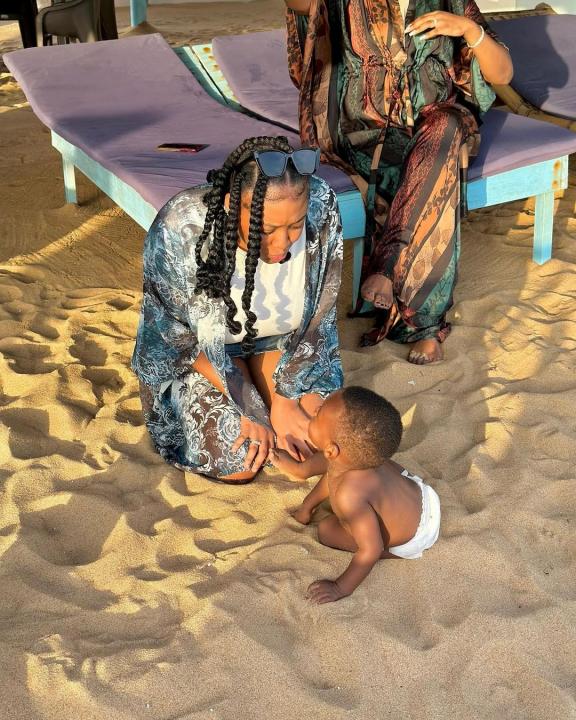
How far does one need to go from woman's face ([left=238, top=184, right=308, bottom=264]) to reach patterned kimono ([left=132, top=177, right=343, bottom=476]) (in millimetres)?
192

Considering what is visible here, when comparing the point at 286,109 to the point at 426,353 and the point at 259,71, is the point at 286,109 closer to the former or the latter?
the point at 259,71

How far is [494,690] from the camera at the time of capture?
2.05 m

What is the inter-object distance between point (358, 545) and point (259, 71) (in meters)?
3.74

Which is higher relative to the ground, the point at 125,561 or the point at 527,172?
the point at 527,172

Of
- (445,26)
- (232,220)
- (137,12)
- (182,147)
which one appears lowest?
(137,12)

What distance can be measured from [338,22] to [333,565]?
2414 millimetres

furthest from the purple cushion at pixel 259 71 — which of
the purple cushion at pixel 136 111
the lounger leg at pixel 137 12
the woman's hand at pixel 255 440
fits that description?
the lounger leg at pixel 137 12

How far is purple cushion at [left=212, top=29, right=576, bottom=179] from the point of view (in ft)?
12.6

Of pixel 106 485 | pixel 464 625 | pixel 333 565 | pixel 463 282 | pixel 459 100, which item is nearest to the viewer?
pixel 464 625

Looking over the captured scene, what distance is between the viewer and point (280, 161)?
227 cm

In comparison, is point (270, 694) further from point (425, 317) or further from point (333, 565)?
point (425, 317)

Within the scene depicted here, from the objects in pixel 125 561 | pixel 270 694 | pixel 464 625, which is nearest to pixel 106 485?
pixel 125 561

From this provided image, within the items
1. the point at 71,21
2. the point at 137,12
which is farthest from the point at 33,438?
the point at 137,12

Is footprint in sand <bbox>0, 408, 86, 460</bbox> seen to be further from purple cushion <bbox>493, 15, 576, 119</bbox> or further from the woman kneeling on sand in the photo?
purple cushion <bbox>493, 15, 576, 119</bbox>
